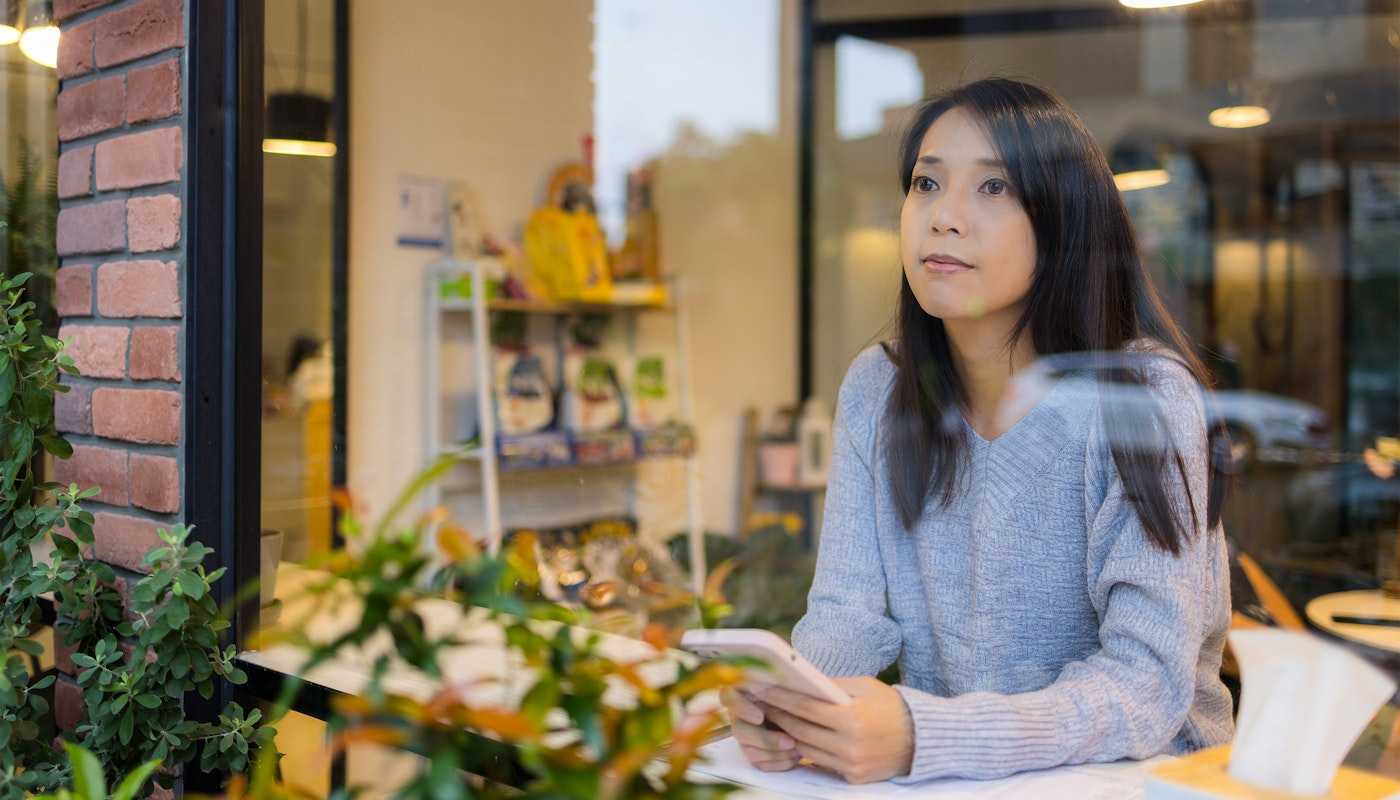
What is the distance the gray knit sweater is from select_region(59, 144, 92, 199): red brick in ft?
3.91

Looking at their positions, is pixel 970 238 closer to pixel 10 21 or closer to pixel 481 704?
pixel 481 704

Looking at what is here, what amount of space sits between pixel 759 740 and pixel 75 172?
55.4 inches

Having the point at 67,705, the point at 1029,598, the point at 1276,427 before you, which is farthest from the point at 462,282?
the point at 1276,427

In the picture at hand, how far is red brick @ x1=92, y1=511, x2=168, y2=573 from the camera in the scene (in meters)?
1.68

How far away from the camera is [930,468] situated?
142cm

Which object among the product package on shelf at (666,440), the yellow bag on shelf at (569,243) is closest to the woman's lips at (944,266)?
the yellow bag on shelf at (569,243)

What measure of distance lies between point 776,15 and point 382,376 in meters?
2.40

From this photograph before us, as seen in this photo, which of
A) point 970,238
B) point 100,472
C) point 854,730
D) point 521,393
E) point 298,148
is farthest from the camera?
point 521,393

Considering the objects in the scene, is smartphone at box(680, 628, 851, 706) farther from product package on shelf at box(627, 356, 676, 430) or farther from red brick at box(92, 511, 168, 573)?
product package on shelf at box(627, 356, 676, 430)

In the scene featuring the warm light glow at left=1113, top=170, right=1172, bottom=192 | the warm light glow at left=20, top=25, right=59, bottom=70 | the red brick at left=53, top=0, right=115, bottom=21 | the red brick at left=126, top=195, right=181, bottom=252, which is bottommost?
the red brick at left=126, top=195, right=181, bottom=252

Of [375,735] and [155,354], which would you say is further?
[155,354]

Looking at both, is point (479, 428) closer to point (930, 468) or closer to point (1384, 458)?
point (930, 468)

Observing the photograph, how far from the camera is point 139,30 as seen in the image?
1.70 meters

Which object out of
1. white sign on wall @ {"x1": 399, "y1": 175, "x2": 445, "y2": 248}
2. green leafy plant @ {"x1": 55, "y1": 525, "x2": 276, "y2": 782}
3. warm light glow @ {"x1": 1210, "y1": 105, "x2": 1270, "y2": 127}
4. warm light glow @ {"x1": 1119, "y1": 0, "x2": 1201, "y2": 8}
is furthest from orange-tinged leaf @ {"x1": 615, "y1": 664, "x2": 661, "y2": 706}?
warm light glow @ {"x1": 1210, "y1": 105, "x2": 1270, "y2": 127}
